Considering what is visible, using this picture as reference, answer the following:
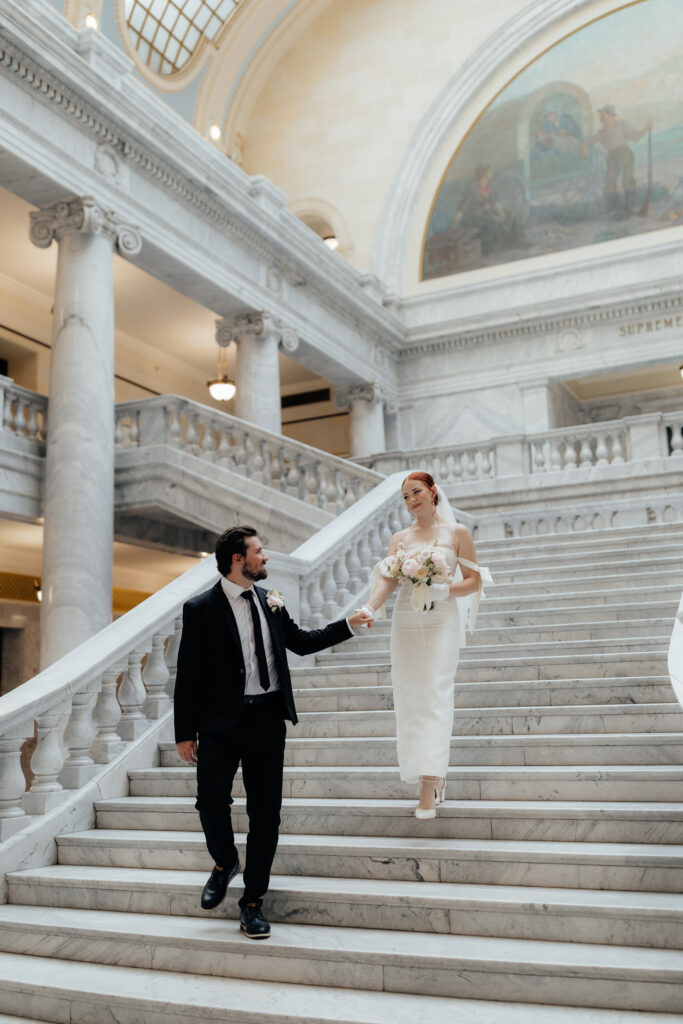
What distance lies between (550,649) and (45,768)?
335 centimetres

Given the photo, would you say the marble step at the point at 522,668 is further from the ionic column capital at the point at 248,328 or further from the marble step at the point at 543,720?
the ionic column capital at the point at 248,328

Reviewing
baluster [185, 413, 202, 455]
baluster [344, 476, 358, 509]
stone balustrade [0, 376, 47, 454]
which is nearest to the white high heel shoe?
baluster [185, 413, 202, 455]

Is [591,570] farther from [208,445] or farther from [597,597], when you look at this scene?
[208,445]

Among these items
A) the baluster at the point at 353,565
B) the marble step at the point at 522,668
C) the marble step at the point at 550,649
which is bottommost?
the marble step at the point at 522,668

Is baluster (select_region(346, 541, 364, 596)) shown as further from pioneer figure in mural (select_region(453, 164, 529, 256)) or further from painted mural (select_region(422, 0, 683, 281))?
pioneer figure in mural (select_region(453, 164, 529, 256))

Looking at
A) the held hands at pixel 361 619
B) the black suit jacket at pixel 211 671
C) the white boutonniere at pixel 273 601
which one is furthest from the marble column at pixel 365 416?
the black suit jacket at pixel 211 671

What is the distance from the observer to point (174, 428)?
1242 centimetres

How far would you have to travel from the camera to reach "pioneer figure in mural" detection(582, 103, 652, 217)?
64.1 feet

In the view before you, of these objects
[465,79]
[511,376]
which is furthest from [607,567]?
[465,79]

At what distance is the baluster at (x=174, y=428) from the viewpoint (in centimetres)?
1239

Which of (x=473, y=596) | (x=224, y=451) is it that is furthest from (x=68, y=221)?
(x=473, y=596)

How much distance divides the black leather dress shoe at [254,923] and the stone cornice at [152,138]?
995cm

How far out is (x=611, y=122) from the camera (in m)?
19.8

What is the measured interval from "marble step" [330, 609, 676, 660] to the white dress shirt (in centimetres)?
308
